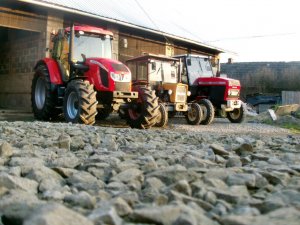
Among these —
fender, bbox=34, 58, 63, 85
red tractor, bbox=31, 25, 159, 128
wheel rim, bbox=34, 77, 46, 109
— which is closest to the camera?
red tractor, bbox=31, 25, 159, 128

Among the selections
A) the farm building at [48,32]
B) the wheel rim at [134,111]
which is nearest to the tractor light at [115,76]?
the wheel rim at [134,111]

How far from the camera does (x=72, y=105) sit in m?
8.52

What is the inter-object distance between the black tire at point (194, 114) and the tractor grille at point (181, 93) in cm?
37

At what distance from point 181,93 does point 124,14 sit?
5.31 m

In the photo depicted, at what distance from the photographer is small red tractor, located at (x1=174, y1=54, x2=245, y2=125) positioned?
1258 cm

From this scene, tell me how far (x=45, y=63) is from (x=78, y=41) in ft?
3.77

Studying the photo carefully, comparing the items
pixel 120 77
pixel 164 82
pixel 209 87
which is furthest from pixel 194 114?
pixel 120 77

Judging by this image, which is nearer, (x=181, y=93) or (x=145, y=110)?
(x=145, y=110)

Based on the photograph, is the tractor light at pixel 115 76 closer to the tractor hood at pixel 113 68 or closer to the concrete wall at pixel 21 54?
the tractor hood at pixel 113 68

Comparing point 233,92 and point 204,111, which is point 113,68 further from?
point 233,92

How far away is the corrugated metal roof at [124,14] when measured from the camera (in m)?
12.0

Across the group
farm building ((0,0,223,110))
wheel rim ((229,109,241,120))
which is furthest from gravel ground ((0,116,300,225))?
wheel rim ((229,109,241,120))

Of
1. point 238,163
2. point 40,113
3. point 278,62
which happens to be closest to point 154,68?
point 40,113

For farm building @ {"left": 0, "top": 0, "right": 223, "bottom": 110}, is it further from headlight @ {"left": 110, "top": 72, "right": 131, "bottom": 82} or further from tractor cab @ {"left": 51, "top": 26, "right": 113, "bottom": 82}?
headlight @ {"left": 110, "top": 72, "right": 131, "bottom": 82}
